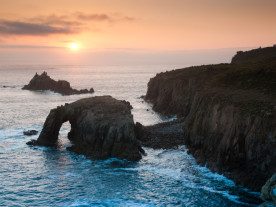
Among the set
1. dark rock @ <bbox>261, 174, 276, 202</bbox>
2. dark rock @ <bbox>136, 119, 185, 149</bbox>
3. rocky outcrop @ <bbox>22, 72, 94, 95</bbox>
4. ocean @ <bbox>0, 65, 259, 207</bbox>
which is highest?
rocky outcrop @ <bbox>22, 72, 94, 95</bbox>

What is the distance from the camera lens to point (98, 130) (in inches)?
2324

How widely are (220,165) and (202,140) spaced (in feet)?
27.7

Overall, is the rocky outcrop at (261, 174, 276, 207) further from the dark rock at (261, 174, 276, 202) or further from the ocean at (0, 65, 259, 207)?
the ocean at (0, 65, 259, 207)

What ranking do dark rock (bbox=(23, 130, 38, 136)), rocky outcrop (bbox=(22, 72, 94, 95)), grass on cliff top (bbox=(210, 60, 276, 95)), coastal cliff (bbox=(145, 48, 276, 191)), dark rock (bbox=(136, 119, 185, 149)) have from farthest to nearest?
rocky outcrop (bbox=(22, 72, 94, 95)), dark rock (bbox=(23, 130, 38, 136)), dark rock (bbox=(136, 119, 185, 149)), grass on cliff top (bbox=(210, 60, 276, 95)), coastal cliff (bbox=(145, 48, 276, 191))

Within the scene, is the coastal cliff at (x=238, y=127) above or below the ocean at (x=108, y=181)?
above

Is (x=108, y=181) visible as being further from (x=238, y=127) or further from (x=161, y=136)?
(x=161, y=136)

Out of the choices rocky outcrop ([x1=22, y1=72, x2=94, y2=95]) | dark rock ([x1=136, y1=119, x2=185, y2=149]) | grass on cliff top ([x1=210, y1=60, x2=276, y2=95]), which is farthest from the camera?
rocky outcrop ([x1=22, y1=72, x2=94, y2=95])

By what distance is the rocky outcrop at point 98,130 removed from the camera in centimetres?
5672

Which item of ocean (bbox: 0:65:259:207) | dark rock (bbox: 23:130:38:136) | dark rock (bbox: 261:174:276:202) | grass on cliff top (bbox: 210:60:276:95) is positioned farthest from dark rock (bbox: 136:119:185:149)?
dark rock (bbox: 261:174:276:202)

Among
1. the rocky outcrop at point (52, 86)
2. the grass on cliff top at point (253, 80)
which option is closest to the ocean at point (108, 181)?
the grass on cliff top at point (253, 80)

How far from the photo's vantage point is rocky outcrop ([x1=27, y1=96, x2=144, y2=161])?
56722 mm

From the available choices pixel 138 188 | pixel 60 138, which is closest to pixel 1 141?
pixel 60 138

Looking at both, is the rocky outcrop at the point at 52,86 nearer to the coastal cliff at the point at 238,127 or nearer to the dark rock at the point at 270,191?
the coastal cliff at the point at 238,127

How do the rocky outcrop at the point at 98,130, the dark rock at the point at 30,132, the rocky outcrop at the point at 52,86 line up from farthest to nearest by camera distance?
the rocky outcrop at the point at 52,86 < the dark rock at the point at 30,132 < the rocky outcrop at the point at 98,130
